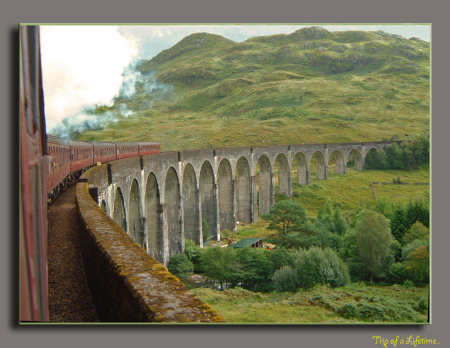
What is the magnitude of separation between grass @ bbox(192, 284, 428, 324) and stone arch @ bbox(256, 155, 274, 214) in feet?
91.4

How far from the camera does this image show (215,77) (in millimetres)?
90188

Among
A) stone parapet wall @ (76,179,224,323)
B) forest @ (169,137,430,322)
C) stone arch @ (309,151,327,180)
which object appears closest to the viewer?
stone parapet wall @ (76,179,224,323)

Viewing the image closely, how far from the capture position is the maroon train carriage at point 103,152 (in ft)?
65.8

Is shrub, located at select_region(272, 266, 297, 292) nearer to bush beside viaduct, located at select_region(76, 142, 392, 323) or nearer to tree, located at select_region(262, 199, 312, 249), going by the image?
tree, located at select_region(262, 199, 312, 249)

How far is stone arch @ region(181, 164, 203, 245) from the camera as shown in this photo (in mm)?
32188

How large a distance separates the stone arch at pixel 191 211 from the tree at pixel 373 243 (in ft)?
43.2

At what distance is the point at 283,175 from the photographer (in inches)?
2106

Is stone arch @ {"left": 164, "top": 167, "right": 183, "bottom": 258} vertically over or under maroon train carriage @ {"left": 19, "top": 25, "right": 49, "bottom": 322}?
under

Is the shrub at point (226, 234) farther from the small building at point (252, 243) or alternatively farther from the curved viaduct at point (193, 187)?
the small building at point (252, 243)

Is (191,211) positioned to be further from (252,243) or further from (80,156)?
(80,156)

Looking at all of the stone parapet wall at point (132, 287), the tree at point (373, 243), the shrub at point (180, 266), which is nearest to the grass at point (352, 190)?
the tree at point (373, 243)

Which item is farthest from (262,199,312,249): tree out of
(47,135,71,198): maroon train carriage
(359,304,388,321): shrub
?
(47,135,71,198): maroon train carriage

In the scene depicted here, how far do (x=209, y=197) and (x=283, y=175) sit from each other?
64.4 feet

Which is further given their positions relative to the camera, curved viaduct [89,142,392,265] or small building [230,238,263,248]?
small building [230,238,263,248]
